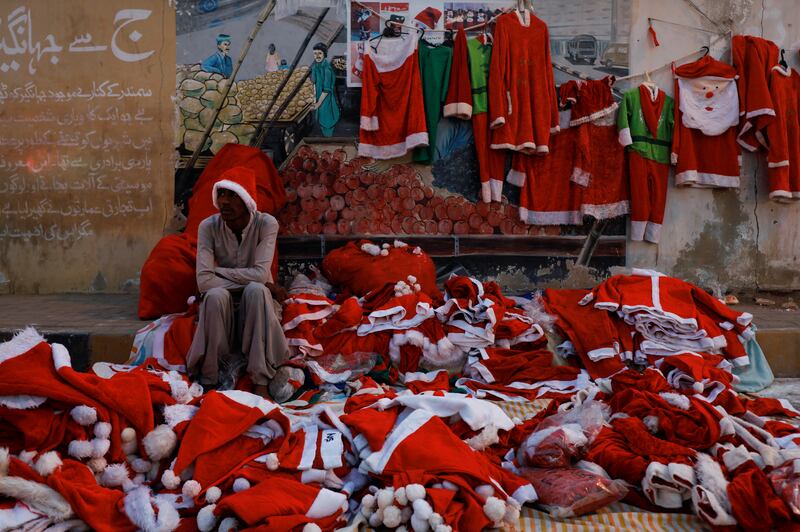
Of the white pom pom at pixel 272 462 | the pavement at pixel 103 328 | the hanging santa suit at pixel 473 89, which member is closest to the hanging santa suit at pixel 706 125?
the pavement at pixel 103 328

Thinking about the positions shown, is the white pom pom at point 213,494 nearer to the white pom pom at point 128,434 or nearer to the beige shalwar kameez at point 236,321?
the white pom pom at point 128,434

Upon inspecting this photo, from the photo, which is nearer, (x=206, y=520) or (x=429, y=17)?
(x=206, y=520)

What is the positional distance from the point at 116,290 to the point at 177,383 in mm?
3643

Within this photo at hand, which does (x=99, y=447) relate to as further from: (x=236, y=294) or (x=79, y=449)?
(x=236, y=294)

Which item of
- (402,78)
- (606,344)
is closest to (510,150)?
(402,78)

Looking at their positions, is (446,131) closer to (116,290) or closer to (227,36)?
(227,36)

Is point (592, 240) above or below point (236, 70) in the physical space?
below

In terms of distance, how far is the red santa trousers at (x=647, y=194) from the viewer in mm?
5820

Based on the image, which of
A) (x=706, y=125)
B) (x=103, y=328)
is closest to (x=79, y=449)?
(x=103, y=328)

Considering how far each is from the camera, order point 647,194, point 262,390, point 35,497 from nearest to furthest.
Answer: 1. point 35,497
2. point 262,390
3. point 647,194

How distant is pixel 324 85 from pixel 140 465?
4069 mm

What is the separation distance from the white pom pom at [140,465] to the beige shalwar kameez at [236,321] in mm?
1237

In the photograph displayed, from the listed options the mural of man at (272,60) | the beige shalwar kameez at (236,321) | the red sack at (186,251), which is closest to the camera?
the beige shalwar kameez at (236,321)

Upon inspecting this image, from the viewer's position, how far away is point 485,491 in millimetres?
2475
